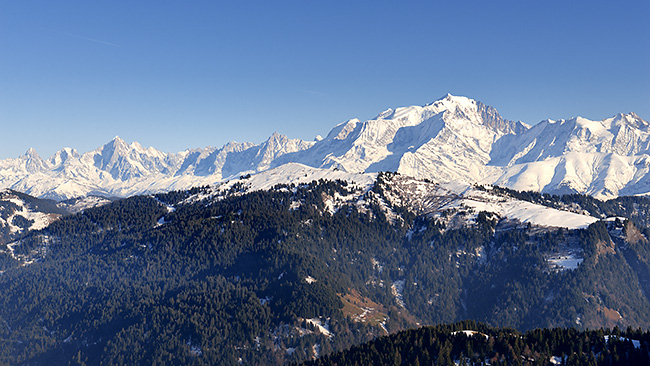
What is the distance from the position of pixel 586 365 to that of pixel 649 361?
20.0m

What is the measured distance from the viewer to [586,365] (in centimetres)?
19838

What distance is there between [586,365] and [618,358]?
435 inches

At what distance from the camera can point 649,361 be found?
19838 cm

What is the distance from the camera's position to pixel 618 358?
655 feet

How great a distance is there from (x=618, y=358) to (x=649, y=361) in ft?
30.5
